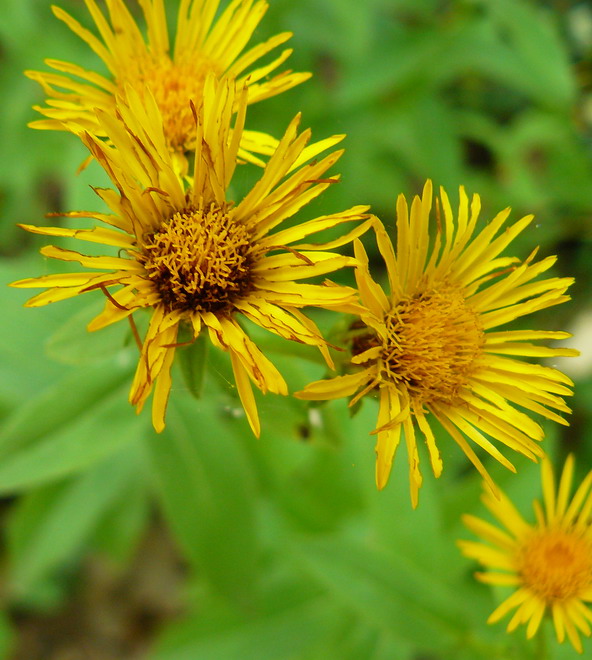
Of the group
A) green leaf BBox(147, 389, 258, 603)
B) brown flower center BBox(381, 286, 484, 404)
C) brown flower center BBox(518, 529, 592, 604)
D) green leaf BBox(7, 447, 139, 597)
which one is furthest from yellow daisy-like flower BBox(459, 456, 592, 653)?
green leaf BBox(7, 447, 139, 597)

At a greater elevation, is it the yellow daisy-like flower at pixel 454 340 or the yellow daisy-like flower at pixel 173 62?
the yellow daisy-like flower at pixel 173 62

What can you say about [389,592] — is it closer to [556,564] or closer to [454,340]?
[556,564]

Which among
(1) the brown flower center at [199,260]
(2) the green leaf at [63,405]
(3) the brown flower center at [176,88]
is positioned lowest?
(2) the green leaf at [63,405]

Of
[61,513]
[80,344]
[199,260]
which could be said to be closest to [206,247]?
[199,260]

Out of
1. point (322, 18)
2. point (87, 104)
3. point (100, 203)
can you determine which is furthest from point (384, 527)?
point (322, 18)

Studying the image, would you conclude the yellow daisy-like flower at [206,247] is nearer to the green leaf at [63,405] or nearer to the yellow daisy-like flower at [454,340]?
the yellow daisy-like flower at [454,340]

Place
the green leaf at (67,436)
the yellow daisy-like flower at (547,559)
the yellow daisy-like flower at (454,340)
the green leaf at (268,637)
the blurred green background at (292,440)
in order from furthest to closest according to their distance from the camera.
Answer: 1. the green leaf at (268,637)
2. the blurred green background at (292,440)
3. the green leaf at (67,436)
4. the yellow daisy-like flower at (547,559)
5. the yellow daisy-like flower at (454,340)

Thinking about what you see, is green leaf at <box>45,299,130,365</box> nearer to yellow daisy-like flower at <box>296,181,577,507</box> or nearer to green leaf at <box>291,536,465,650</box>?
yellow daisy-like flower at <box>296,181,577,507</box>

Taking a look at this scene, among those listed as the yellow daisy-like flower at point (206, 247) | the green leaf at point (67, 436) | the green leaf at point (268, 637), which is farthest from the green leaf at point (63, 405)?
the green leaf at point (268, 637)
